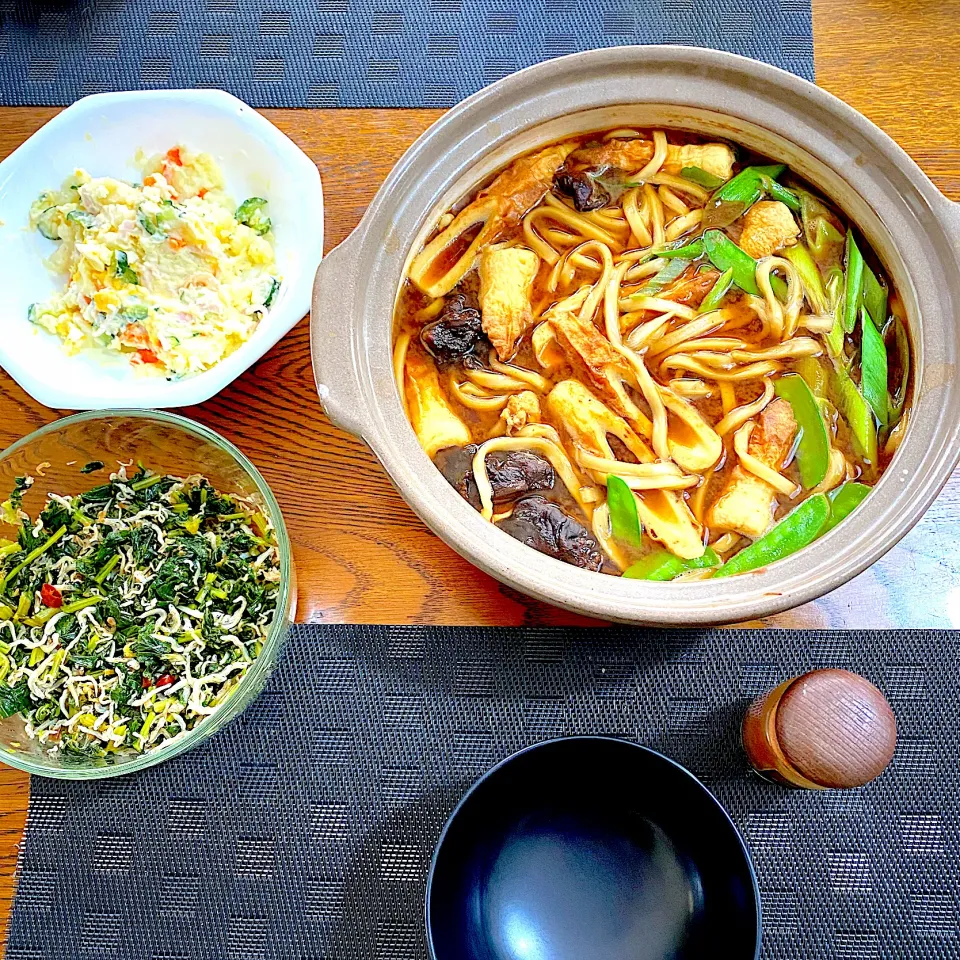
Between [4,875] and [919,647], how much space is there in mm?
1897

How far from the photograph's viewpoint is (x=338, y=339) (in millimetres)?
1473

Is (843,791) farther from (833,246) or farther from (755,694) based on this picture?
(833,246)

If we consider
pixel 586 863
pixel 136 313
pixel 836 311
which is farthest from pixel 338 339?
pixel 586 863

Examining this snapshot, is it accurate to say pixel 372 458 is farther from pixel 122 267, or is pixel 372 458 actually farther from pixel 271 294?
pixel 122 267

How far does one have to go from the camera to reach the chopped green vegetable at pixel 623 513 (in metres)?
1.53

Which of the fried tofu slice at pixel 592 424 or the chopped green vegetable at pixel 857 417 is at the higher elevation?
the chopped green vegetable at pixel 857 417

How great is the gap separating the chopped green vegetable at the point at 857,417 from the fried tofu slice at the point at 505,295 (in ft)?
1.95

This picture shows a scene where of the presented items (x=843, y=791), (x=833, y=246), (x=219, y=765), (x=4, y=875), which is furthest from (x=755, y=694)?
(x=4, y=875)

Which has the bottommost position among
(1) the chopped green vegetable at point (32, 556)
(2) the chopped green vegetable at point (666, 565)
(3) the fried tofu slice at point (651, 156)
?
(1) the chopped green vegetable at point (32, 556)

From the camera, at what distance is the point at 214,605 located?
5.64 ft

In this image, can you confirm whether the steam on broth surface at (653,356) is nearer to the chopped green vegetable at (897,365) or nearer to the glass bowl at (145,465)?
the chopped green vegetable at (897,365)

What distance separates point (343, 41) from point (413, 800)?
5.61ft

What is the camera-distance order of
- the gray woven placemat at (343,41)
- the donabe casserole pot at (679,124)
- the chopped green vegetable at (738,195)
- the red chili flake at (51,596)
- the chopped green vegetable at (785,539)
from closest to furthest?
the donabe casserole pot at (679,124)
the chopped green vegetable at (785,539)
the chopped green vegetable at (738,195)
the red chili flake at (51,596)
the gray woven placemat at (343,41)

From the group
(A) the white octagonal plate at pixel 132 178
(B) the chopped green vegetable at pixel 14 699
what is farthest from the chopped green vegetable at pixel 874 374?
(B) the chopped green vegetable at pixel 14 699
